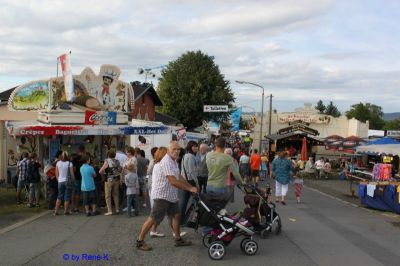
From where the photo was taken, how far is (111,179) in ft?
36.7

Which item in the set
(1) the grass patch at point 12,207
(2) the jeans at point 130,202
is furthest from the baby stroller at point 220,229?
(1) the grass patch at point 12,207

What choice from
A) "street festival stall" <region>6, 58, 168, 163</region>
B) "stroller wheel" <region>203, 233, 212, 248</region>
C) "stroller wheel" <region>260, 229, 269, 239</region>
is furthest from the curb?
"stroller wheel" <region>260, 229, 269, 239</region>

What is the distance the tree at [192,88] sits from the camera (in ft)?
141

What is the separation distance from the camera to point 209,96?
43531mm

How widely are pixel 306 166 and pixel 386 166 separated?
10.4 metres

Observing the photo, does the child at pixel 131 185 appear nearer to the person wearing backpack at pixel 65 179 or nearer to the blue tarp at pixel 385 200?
the person wearing backpack at pixel 65 179

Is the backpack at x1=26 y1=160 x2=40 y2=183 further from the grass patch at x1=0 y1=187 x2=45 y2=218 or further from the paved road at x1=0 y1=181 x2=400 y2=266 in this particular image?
the paved road at x1=0 y1=181 x2=400 y2=266

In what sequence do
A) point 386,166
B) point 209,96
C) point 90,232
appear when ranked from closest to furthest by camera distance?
point 90,232 → point 386,166 → point 209,96

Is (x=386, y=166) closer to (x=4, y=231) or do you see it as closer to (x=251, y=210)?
(x=251, y=210)

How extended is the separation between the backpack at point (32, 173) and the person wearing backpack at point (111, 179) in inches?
80.4

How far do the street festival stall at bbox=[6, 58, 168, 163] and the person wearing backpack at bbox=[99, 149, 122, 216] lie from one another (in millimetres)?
2179

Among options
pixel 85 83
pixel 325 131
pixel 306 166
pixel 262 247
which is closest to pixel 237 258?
pixel 262 247

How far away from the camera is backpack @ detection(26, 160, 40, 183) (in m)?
12.1

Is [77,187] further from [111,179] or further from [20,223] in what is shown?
[20,223]
